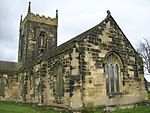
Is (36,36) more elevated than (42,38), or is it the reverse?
(36,36)

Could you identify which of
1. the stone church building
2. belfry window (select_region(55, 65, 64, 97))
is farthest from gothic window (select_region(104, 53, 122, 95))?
belfry window (select_region(55, 65, 64, 97))

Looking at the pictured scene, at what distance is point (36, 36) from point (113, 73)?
19.4 meters

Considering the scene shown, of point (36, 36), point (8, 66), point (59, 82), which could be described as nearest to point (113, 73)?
point (59, 82)

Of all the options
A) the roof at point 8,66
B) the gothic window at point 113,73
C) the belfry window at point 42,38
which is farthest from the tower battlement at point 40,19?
the gothic window at point 113,73

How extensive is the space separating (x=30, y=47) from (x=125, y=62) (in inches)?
744

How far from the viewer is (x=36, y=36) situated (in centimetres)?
3462

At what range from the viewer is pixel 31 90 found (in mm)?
25094

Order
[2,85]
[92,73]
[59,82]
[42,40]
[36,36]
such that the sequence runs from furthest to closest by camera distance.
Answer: [42,40] < [36,36] < [2,85] < [59,82] < [92,73]

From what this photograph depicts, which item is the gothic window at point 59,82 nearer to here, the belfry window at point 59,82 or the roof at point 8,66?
the belfry window at point 59,82

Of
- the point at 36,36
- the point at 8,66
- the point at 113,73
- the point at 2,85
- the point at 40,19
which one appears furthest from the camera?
the point at 40,19

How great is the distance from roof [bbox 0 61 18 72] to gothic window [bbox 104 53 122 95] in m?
19.3

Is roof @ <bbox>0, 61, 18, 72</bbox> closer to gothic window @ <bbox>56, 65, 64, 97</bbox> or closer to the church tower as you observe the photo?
the church tower

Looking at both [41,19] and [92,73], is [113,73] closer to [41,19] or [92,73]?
Result: [92,73]

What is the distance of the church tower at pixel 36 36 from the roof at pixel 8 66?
1.46m
